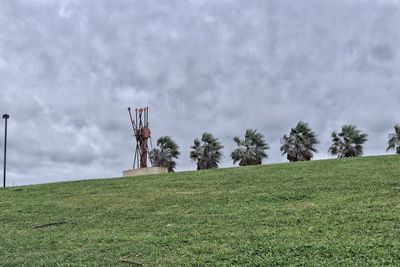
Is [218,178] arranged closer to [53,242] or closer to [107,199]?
[107,199]

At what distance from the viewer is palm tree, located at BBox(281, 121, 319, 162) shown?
30.7 metres

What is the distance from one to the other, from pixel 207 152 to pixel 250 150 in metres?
3.24

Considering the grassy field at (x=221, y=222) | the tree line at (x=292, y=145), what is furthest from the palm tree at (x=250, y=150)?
the grassy field at (x=221, y=222)

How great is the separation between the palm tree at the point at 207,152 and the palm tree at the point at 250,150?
146 cm

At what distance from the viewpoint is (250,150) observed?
1246 inches

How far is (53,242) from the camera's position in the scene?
7801 mm

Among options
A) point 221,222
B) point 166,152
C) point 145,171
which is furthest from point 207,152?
point 221,222

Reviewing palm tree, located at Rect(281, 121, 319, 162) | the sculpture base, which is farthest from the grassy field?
palm tree, located at Rect(281, 121, 319, 162)

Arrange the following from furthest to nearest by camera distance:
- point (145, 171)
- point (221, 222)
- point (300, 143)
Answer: point (300, 143) < point (145, 171) < point (221, 222)

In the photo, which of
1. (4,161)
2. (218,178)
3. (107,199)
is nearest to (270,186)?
(218,178)

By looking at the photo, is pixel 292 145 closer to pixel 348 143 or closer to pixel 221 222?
pixel 348 143

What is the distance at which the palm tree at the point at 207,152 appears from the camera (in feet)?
108

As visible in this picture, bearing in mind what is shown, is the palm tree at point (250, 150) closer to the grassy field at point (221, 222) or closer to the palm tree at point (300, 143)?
the palm tree at point (300, 143)

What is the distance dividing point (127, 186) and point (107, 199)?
2.63 meters
